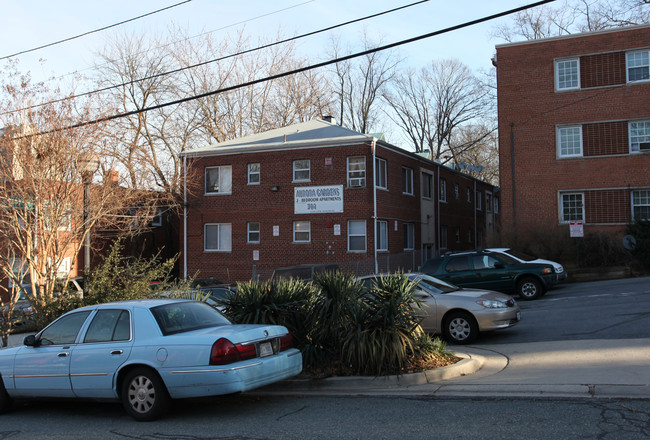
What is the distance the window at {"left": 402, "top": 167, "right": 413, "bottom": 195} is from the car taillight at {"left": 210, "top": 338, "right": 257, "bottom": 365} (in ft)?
75.8

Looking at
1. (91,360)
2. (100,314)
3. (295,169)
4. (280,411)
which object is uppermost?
(295,169)

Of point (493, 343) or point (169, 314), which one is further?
point (493, 343)

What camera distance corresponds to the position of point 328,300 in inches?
355

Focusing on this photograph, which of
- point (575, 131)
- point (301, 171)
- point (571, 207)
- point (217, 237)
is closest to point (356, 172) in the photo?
point (301, 171)

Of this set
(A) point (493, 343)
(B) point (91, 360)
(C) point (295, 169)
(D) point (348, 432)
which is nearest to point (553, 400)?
(D) point (348, 432)

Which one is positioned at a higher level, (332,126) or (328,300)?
(332,126)

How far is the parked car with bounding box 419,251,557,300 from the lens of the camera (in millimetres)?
17578

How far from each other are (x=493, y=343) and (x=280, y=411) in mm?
5340

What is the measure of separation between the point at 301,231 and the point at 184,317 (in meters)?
19.6

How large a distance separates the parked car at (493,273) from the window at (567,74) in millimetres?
12586

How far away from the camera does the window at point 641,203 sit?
2566 cm

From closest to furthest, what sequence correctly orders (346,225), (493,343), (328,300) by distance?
(328,300) → (493,343) → (346,225)

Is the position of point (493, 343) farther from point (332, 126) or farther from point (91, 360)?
point (332, 126)

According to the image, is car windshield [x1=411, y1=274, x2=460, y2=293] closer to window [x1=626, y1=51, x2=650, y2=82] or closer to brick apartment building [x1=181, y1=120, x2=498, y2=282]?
brick apartment building [x1=181, y1=120, x2=498, y2=282]
